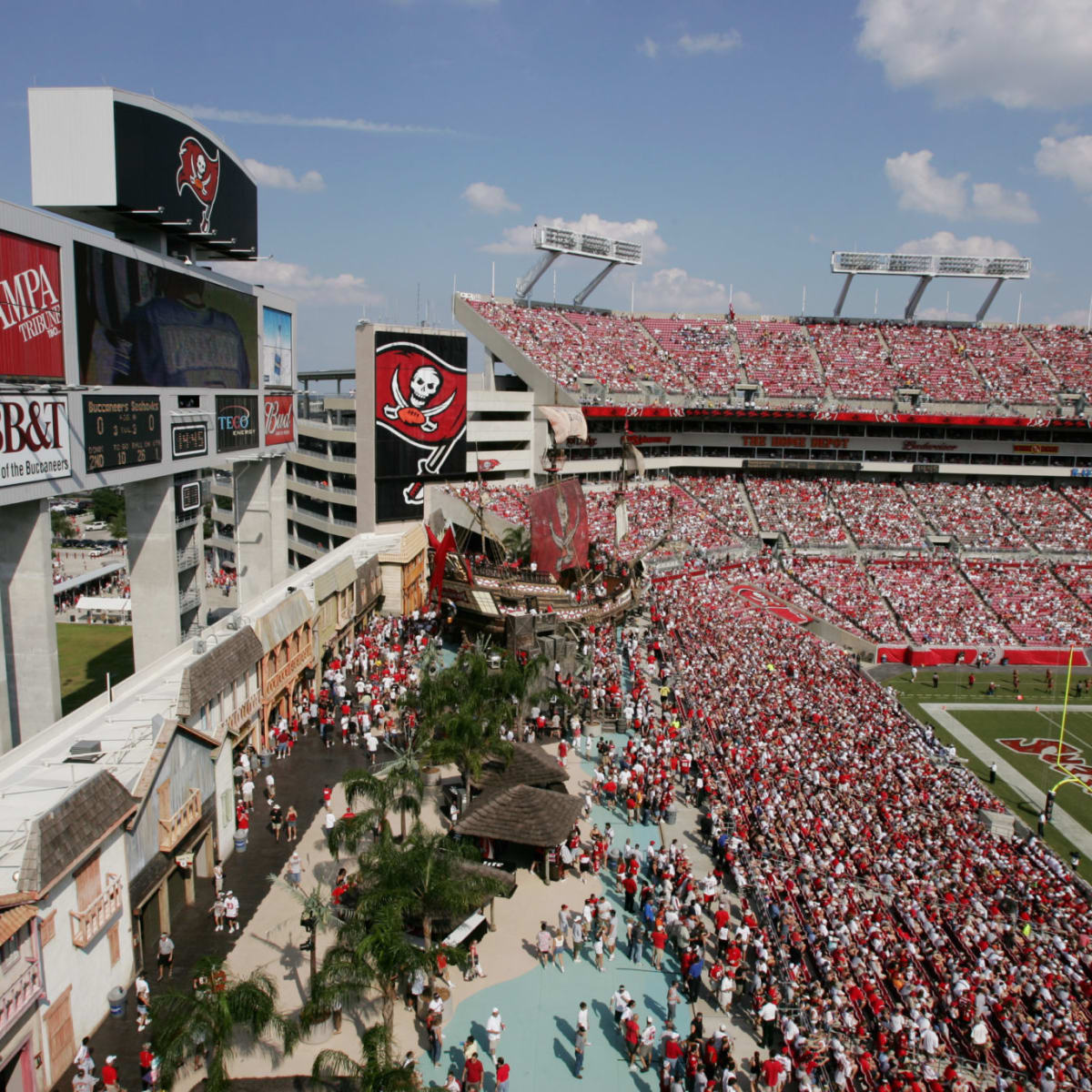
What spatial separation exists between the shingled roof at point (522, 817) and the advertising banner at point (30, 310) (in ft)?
40.2

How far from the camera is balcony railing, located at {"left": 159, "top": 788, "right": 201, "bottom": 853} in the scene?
1558 cm

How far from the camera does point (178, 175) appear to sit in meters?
24.6

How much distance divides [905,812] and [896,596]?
25.4 meters

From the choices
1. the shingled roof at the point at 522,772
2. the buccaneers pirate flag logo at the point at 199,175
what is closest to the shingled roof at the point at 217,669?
the shingled roof at the point at 522,772

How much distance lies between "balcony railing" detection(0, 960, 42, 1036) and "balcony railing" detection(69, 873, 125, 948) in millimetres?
886

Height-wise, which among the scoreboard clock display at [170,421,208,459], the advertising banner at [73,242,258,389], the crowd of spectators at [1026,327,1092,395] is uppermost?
the crowd of spectators at [1026,327,1092,395]

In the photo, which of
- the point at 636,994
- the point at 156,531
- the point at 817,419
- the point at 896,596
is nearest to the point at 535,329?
the point at 817,419

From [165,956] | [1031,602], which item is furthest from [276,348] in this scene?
[1031,602]

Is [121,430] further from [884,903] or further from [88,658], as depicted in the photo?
[88,658]

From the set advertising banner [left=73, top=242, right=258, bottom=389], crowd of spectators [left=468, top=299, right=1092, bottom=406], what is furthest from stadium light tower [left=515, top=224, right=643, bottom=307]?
advertising banner [left=73, top=242, right=258, bottom=389]

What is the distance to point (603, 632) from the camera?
34.5 metres

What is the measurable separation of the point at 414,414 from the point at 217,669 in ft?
92.4

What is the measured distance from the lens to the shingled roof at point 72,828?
464 inches

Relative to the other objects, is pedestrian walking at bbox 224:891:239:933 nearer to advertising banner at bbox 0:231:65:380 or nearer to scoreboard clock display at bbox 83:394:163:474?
scoreboard clock display at bbox 83:394:163:474
